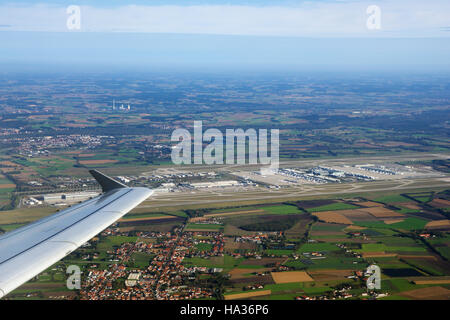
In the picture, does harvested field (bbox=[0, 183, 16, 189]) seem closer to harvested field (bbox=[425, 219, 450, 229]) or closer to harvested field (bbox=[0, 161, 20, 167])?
harvested field (bbox=[0, 161, 20, 167])

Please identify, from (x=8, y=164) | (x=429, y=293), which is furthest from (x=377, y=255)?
(x=8, y=164)

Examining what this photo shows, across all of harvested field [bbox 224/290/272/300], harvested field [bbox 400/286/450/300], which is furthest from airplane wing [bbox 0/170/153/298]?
harvested field [bbox 400/286/450/300]

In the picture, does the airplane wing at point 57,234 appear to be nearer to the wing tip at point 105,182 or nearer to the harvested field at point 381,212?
the wing tip at point 105,182

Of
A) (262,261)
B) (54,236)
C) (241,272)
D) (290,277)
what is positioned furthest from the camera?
(262,261)

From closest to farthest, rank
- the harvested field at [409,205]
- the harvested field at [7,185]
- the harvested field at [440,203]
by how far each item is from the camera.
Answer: the harvested field at [409,205]
the harvested field at [440,203]
the harvested field at [7,185]

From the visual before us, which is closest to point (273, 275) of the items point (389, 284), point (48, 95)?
point (389, 284)

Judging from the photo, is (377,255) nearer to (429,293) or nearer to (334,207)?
(429,293)

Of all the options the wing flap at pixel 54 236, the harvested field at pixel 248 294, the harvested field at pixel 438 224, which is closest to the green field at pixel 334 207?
the harvested field at pixel 438 224
